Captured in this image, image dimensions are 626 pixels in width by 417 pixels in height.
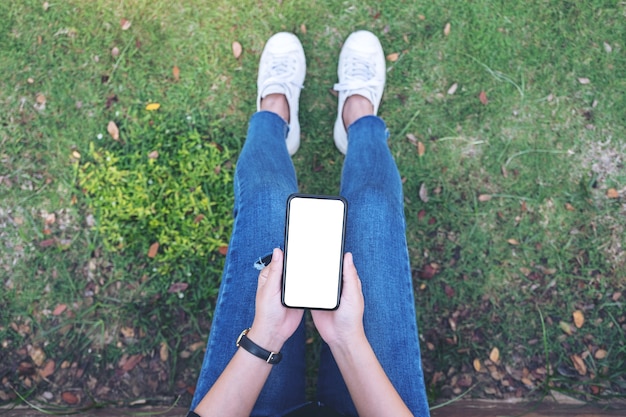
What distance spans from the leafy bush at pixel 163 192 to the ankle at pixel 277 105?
0.44m

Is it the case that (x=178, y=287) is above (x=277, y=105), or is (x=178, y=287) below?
below

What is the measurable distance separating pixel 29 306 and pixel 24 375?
0.47 metres

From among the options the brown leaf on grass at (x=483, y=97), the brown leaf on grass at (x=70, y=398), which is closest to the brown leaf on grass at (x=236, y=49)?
the brown leaf on grass at (x=483, y=97)

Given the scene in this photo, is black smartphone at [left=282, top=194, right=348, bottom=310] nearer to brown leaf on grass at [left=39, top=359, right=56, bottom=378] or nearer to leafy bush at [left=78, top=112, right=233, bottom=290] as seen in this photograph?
leafy bush at [left=78, top=112, right=233, bottom=290]

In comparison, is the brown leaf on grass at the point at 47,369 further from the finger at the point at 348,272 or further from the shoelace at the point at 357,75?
the shoelace at the point at 357,75

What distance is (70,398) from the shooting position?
2908 millimetres

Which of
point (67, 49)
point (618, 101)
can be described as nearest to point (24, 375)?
point (67, 49)

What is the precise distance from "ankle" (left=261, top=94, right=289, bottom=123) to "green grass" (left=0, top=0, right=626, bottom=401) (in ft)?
0.60

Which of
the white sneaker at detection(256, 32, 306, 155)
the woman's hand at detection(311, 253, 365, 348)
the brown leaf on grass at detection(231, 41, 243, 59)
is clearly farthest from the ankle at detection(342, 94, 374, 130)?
the woman's hand at detection(311, 253, 365, 348)

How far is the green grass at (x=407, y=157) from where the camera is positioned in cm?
298

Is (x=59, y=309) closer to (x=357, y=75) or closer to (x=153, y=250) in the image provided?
(x=153, y=250)

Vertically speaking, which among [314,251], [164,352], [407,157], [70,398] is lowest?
[70,398]

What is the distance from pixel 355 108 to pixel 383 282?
1.39 meters

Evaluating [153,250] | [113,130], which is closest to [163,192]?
[153,250]
